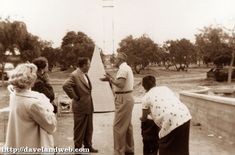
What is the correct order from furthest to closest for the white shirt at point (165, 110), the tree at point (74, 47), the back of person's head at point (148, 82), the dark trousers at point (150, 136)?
the tree at point (74, 47)
the dark trousers at point (150, 136)
the back of person's head at point (148, 82)
the white shirt at point (165, 110)

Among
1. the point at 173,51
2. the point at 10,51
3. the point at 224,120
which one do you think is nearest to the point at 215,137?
the point at 224,120

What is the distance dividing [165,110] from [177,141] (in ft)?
1.32

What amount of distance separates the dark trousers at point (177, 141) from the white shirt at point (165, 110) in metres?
0.06

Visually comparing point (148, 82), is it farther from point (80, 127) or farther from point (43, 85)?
point (80, 127)

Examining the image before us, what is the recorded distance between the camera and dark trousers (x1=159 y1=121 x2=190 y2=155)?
524 centimetres

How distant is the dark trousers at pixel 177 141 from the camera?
5.24 meters

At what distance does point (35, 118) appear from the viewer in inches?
153

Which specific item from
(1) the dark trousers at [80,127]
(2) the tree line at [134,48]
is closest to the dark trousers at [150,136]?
(1) the dark trousers at [80,127]

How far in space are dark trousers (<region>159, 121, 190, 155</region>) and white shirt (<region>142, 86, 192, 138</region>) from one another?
6 cm

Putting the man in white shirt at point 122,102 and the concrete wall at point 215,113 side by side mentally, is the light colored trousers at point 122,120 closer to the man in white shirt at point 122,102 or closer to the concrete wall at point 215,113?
the man in white shirt at point 122,102

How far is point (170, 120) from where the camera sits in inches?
205

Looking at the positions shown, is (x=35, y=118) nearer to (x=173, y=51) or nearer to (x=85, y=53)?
(x=85, y=53)

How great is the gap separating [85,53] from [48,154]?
6366 cm

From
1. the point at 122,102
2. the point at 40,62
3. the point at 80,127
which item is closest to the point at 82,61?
the point at 122,102
